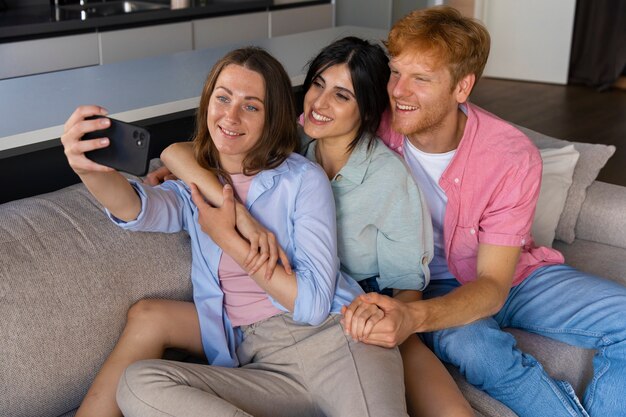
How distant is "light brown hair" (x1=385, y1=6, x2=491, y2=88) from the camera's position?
6.43 ft

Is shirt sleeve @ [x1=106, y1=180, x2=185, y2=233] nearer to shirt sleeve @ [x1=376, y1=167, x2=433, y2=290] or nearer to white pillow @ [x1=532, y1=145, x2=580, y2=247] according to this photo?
shirt sleeve @ [x1=376, y1=167, x2=433, y2=290]

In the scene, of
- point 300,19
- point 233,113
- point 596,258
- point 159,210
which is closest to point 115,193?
point 159,210

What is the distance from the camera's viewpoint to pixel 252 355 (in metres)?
Result: 1.82

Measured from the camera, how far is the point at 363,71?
190 cm

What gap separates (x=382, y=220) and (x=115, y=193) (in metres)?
0.62

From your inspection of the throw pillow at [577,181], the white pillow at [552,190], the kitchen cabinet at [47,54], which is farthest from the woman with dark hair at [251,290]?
the kitchen cabinet at [47,54]

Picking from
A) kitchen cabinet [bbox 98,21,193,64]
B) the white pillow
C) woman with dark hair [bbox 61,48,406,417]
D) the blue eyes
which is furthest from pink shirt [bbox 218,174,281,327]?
kitchen cabinet [bbox 98,21,193,64]

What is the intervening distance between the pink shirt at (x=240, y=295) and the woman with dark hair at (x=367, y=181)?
0.22 meters

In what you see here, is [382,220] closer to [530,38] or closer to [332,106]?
[332,106]

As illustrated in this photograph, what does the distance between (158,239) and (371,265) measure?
0.50 m

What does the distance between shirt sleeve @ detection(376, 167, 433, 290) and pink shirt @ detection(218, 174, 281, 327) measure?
12.0 inches

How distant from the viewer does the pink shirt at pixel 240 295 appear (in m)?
1.82

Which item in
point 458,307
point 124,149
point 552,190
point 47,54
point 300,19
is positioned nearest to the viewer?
point 124,149

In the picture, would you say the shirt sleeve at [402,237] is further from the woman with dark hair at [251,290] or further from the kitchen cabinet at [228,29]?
the kitchen cabinet at [228,29]
